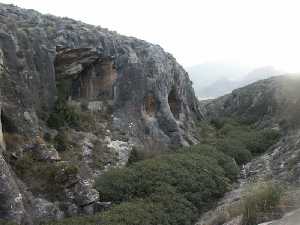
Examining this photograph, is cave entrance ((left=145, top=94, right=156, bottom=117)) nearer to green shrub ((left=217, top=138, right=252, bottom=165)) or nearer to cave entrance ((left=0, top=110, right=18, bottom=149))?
green shrub ((left=217, top=138, right=252, bottom=165))

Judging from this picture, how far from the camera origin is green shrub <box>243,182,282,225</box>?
1030 centimetres

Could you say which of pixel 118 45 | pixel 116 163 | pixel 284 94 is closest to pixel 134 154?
pixel 116 163

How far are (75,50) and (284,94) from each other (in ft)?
69.4

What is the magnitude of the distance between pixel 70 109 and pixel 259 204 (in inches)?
547

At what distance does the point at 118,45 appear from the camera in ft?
95.3

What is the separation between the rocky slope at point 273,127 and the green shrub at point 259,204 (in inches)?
9.5

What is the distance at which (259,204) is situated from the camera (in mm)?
10633

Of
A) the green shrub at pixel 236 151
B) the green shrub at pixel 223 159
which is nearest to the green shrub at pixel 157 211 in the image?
the green shrub at pixel 223 159

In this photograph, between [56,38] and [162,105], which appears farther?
[162,105]

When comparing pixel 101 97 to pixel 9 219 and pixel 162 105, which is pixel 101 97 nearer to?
pixel 162 105

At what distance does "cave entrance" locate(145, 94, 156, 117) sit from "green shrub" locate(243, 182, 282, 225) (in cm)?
1746

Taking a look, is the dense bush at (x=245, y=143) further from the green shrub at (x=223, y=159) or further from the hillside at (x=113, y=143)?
the green shrub at (x=223, y=159)

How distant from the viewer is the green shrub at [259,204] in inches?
405

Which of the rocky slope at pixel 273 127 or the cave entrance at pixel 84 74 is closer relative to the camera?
the rocky slope at pixel 273 127
